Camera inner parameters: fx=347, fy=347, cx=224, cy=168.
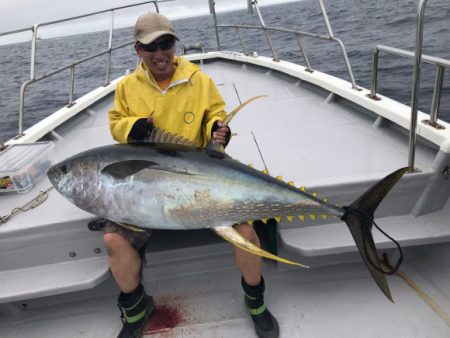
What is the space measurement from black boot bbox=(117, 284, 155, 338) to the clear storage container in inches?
48.0

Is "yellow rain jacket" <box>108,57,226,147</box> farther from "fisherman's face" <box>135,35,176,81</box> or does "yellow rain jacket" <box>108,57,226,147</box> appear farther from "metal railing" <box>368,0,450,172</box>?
"metal railing" <box>368,0,450,172</box>

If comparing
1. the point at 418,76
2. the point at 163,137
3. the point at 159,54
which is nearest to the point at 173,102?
the point at 159,54

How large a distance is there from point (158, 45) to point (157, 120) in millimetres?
478

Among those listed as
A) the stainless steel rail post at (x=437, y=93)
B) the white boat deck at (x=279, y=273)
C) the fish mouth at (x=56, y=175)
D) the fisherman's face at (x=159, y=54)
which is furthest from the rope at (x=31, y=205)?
the stainless steel rail post at (x=437, y=93)

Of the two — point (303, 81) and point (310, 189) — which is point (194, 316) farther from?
Answer: point (303, 81)

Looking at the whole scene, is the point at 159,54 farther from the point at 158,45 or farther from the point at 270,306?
the point at 270,306

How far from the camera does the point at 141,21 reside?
6.79 ft

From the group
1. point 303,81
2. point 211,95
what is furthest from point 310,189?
point 303,81

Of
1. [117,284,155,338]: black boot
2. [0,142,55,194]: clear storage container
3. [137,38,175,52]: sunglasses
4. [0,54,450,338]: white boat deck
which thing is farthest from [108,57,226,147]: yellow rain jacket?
[117,284,155,338]: black boot

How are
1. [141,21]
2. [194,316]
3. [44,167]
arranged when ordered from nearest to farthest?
[141,21] < [194,316] < [44,167]

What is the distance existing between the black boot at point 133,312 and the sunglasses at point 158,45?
4.68 ft

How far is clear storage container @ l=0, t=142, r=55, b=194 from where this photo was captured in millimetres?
2521

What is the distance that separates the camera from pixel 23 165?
2.55 metres

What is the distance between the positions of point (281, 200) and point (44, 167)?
2.09 meters
